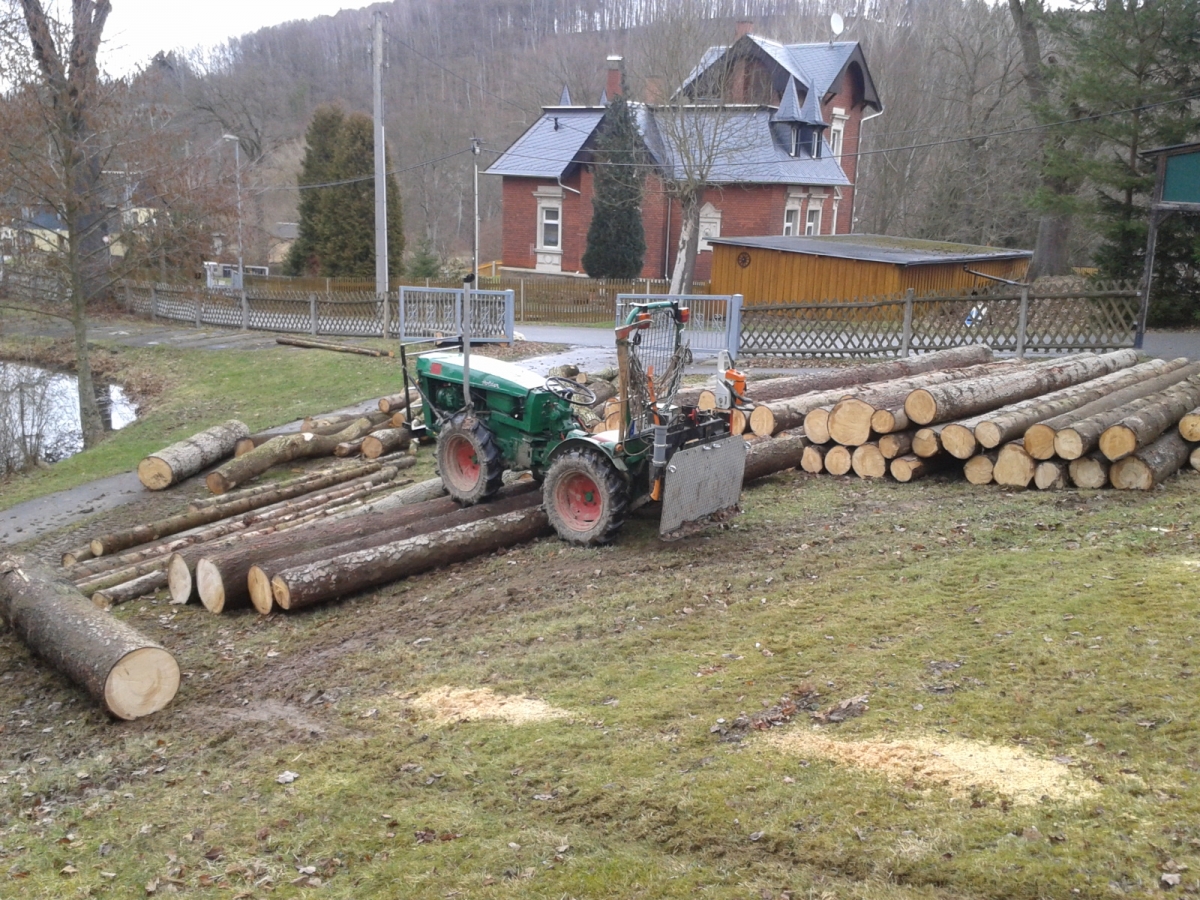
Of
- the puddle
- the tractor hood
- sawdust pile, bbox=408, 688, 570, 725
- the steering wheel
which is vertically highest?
the tractor hood

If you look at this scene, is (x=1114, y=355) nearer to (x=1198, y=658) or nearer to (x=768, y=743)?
(x=1198, y=658)

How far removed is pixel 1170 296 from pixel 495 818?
80.0 ft

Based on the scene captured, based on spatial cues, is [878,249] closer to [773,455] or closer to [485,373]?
[773,455]

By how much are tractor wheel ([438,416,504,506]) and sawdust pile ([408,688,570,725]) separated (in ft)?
12.3

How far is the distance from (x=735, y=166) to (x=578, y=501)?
32.0m

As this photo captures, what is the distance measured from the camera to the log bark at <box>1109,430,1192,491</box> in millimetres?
10086

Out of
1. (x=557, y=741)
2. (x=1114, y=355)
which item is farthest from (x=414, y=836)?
(x=1114, y=355)

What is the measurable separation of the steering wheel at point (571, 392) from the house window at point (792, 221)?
32314 millimetres

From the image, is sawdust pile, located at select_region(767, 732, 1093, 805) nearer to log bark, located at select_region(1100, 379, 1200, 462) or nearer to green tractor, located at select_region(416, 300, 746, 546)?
green tractor, located at select_region(416, 300, 746, 546)

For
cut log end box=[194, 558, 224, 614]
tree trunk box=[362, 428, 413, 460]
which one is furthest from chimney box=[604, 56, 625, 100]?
cut log end box=[194, 558, 224, 614]

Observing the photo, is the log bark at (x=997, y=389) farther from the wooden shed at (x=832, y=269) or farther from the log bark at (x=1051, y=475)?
the wooden shed at (x=832, y=269)

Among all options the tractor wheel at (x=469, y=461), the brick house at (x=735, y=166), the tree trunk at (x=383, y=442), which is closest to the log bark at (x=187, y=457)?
the tree trunk at (x=383, y=442)

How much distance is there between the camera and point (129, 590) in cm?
988

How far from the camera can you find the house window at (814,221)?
139 ft
